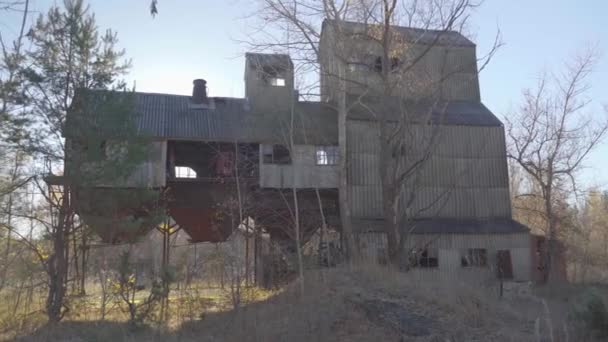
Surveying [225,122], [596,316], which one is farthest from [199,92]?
[596,316]

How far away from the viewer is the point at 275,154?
2761cm

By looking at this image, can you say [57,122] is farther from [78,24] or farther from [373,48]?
[373,48]

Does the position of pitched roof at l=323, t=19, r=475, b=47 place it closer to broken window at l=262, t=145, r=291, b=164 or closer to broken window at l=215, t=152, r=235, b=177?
broken window at l=262, t=145, r=291, b=164

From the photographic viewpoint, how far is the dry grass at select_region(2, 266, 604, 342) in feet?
44.9

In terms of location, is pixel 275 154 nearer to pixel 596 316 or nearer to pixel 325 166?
pixel 325 166

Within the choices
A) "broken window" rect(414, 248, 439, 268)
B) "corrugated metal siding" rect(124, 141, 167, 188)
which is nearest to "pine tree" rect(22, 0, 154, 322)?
"corrugated metal siding" rect(124, 141, 167, 188)

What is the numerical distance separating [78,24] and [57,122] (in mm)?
3187

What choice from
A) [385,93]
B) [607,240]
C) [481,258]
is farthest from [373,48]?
[607,240]

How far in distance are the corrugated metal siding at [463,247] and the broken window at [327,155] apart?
398 cm

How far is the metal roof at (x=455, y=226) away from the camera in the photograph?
2639 centimetres

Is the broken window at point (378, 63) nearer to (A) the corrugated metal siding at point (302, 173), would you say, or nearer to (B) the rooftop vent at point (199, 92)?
(A) the corrugated metal siding at point (302, 173)

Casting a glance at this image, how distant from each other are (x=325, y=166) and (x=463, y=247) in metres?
7.79

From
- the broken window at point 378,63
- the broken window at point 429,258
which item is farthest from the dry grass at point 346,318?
the broken window at point 378,63

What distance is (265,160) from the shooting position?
2662cm
